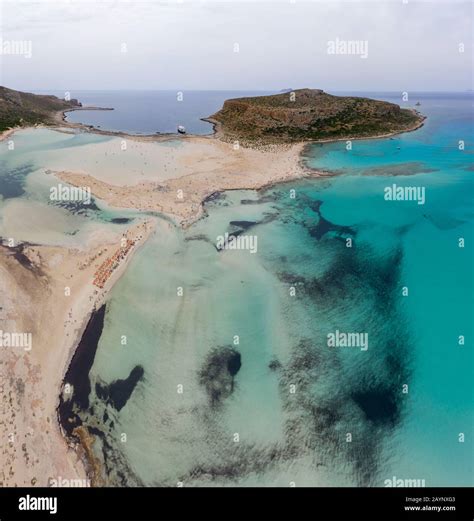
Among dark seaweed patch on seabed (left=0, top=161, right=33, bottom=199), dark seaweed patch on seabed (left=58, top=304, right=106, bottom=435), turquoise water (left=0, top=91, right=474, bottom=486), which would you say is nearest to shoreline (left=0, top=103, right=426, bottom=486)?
dark seaweed patch on seabed (left=58, top=304, right=106, bottom=435)

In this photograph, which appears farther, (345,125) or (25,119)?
(25,119)

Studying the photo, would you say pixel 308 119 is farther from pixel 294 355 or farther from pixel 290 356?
pixel 290 356

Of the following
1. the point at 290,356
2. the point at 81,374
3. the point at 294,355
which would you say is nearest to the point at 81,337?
the point at 81,374

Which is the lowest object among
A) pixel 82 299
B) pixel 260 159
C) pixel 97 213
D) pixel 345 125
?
pixel 82 299

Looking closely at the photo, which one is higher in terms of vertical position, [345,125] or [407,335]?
[345,125]

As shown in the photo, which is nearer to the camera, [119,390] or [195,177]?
[119,390]

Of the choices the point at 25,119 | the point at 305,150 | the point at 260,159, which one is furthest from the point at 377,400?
the point at 25,119

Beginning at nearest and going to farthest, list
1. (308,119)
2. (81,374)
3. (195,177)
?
(81,374), (195,177), (308,119)

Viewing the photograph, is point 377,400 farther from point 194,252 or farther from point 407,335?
point 194,252
